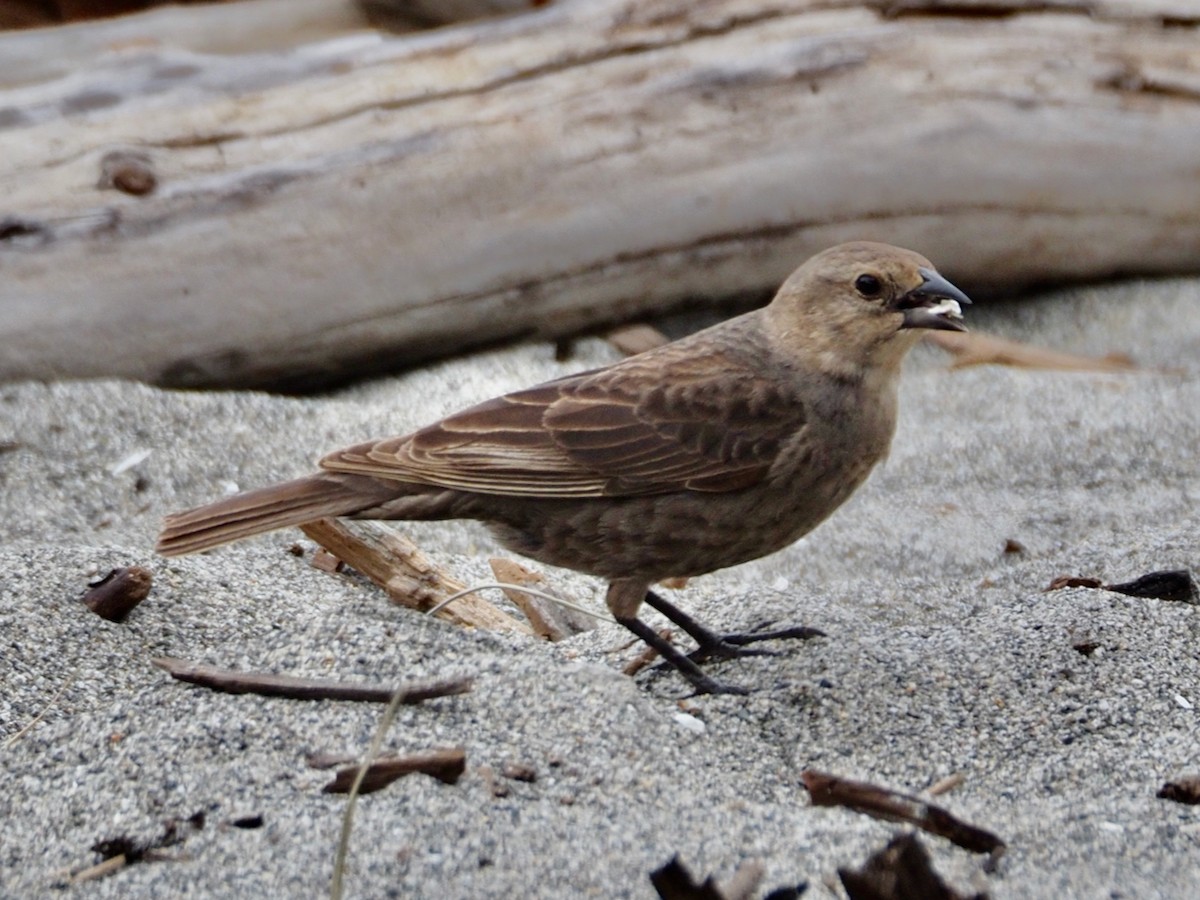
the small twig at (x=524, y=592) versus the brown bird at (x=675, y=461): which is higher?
the brown bird at (x=675, y=461)

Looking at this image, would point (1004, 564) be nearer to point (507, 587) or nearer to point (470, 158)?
point (507, 587)

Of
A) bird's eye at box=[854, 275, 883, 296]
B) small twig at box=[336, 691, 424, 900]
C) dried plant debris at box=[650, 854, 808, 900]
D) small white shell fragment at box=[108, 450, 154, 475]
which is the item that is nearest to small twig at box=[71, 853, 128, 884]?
small twig at box=[336, 691, 424, 900]

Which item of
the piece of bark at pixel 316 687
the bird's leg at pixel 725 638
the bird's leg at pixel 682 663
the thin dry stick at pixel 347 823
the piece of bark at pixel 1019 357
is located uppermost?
the thin dry stick at pixel 347 823

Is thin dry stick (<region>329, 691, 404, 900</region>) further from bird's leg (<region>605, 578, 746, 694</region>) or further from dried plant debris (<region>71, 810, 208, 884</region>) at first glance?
bird's leg (<region>605, 578, 746, 694</region>)

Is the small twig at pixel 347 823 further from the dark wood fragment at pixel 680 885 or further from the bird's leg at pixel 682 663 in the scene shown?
the bird's leg at pixel 682 663

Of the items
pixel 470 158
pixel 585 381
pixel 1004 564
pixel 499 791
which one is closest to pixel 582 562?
pixel 585 381

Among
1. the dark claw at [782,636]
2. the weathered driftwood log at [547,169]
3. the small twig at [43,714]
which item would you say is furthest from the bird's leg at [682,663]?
the weathered driftwood log at [547,169]
